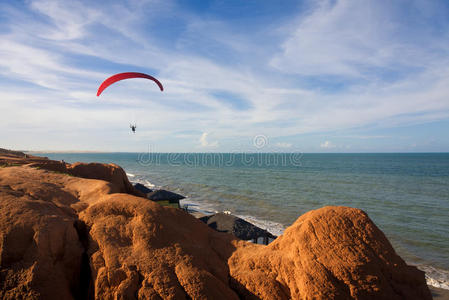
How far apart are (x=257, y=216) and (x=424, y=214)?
1301 centimetres

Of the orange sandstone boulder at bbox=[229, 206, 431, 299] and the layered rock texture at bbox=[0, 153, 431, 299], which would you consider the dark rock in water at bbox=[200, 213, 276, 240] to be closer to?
the layered rock texture at bbox=[0, 153, 431, 299]

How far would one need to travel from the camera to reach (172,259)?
4281 mm

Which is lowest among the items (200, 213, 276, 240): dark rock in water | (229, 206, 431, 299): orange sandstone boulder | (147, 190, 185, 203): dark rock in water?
(200, 213, 276, 240): dark rock in water

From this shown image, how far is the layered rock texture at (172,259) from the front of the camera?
379 centimetres

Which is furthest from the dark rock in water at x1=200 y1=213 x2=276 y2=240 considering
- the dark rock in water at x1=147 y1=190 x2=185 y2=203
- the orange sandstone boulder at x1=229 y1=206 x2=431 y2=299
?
the orange sandstone boulder at x1=229 y1=206 x2=431 y2=299

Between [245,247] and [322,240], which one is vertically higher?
[322,240]

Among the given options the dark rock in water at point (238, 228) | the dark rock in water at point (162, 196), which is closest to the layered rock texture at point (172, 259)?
the dark rock in water at point (238, 228)

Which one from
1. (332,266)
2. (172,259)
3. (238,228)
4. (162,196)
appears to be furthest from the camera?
(162,196)

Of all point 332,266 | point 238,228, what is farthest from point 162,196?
point 332,266

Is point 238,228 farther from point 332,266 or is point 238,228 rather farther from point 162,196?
point 332,266

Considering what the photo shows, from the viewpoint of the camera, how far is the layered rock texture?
3.79 m

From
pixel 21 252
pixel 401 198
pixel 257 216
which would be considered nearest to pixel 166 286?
pixel 21 252

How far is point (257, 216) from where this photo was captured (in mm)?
19797

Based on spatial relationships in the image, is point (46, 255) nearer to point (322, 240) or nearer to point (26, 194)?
point (26, 194)
